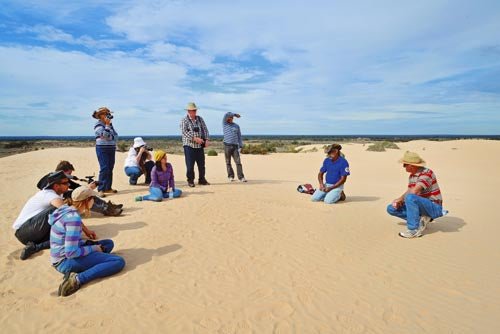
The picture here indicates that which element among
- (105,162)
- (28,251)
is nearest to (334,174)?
(105,162)

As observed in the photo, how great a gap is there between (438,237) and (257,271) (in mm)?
3307

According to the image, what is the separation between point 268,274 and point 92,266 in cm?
217

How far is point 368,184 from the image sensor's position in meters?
11.4

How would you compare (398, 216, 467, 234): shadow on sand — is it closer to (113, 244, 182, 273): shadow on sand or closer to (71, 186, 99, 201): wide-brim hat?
(113, 244, 182, 273): shadow on sand

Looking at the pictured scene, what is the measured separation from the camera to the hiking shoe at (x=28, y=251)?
189 inches

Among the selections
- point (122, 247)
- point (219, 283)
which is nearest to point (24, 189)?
point (122, 247)

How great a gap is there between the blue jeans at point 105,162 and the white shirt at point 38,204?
3.24 metres

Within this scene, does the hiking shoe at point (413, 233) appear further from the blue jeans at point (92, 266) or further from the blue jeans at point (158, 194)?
the blue jeans at point (158, 194)

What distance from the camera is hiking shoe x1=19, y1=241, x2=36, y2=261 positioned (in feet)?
15.7

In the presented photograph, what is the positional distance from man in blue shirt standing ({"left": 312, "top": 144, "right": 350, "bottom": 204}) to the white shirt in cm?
543

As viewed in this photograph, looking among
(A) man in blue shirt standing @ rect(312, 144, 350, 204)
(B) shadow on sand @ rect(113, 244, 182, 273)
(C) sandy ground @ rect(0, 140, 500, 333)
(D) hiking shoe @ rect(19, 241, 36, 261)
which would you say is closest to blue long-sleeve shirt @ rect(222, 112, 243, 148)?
(C) sandy ground @ rect(0, 140, 500, 333)

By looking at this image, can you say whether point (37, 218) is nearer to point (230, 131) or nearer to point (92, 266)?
point (92, 266)

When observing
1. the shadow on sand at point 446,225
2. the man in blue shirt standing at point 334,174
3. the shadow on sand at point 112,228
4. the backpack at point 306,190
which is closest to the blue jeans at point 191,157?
the backpack at point 306,190

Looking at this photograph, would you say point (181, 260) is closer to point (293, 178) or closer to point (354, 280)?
point (354, 280)
